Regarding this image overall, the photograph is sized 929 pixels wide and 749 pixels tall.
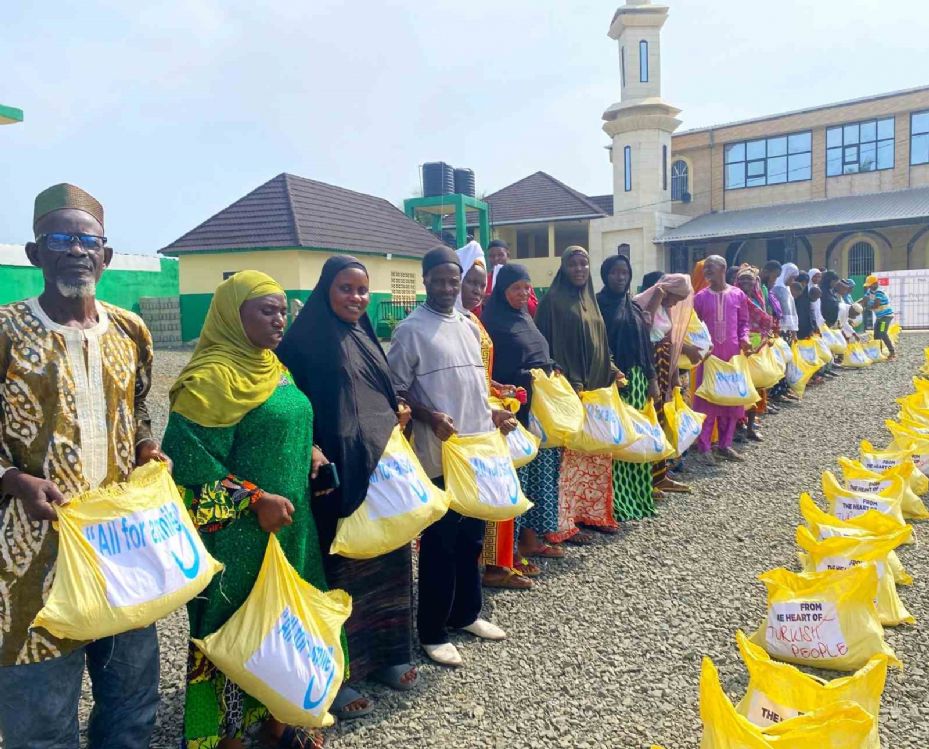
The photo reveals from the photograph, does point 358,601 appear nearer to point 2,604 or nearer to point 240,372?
point 240,372

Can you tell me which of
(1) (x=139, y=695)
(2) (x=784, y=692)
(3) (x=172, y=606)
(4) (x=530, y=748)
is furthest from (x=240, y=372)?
(2) (x=784, y=692)

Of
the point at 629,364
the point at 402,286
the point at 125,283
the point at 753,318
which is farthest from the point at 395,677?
the point at 125,283

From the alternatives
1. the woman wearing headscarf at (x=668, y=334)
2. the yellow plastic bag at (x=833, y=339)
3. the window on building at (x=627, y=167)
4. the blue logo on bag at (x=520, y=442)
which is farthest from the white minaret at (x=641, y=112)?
the blue logo on bag at (x=520, y=442)

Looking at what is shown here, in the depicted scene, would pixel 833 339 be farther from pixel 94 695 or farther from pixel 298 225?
pixel 298 225

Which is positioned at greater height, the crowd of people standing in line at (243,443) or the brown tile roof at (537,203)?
the brown tile roof at (537,203)

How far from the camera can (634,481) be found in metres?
5.68

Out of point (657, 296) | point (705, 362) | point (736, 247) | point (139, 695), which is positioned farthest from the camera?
point (736, 247)

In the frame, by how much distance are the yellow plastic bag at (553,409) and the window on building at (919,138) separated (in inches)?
1144

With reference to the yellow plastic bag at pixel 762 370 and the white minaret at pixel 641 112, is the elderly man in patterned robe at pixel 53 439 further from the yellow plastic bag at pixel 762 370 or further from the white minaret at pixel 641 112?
the white minaret at pixel 641 112

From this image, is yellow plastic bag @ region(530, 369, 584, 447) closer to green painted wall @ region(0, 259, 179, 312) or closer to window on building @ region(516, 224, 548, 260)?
green painted wall @ region(0, 259, 179, 312)

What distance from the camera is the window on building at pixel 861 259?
27.7 meters

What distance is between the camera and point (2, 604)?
78.5 inches

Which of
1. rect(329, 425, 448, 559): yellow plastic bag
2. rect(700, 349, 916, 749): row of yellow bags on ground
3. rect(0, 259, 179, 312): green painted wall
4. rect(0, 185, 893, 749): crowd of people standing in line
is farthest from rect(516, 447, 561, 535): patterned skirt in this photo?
rect(0, 259, 179, 312): green painted wall

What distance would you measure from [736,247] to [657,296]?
25933 mm
